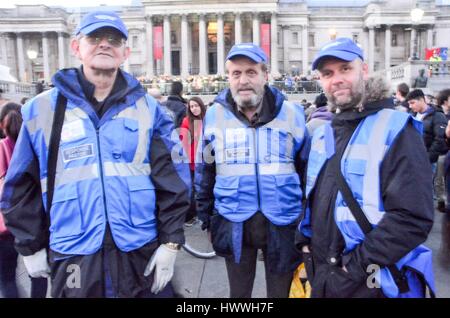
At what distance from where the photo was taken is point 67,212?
2984 mm

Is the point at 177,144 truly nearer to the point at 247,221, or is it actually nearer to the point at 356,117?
the point at 247,221

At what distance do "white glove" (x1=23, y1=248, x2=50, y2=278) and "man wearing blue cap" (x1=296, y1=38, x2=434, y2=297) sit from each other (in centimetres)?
186

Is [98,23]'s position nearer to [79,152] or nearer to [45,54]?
[79,152]

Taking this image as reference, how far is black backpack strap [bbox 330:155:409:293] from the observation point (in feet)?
9.02

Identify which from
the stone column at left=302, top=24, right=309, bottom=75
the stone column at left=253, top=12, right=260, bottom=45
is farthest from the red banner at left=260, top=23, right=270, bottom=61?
the stone column at left=302, top=24, right=309, bottom=75

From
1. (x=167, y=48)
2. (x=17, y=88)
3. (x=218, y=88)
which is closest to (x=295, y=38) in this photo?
(x=167, y=48)

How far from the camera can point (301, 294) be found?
3.54m

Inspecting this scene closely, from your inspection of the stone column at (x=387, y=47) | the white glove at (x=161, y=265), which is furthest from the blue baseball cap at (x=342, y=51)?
the stone column at (x=387, y=47)

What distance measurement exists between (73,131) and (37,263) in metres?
0.95

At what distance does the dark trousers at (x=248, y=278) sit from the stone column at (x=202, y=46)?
6156 centimetres

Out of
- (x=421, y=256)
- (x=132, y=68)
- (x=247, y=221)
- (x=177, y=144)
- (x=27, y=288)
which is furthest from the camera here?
(x=132, y=68)

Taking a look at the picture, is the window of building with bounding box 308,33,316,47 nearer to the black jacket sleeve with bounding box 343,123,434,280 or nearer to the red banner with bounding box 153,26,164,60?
the red banner with bounding box 153,26,164,60

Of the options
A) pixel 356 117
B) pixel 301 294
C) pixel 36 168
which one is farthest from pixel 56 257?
pixel 356 117
